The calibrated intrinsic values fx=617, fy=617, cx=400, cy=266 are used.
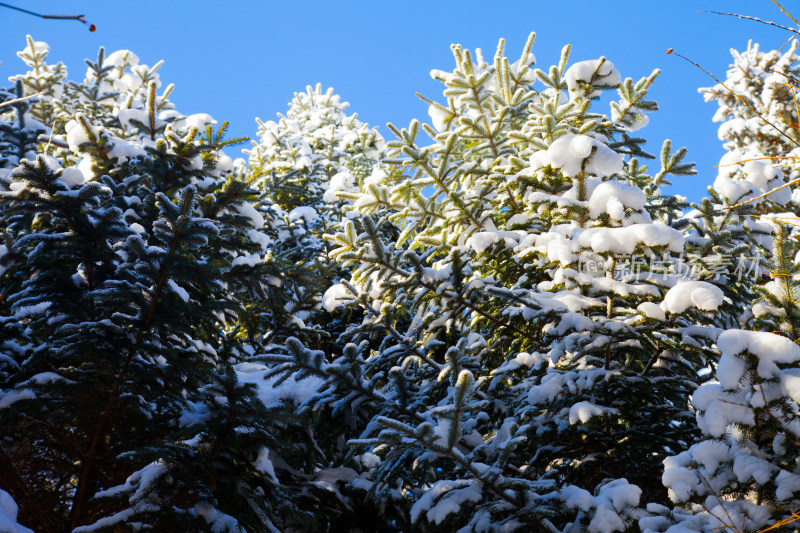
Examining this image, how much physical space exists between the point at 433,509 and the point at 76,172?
344 centimetres

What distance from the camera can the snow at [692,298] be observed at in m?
3.46

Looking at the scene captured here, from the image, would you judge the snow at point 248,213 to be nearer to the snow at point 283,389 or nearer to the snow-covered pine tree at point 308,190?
the snow-covered pine tree at point 308,190

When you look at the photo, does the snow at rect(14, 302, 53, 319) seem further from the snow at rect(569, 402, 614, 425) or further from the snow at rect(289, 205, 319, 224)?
the snow at rect(289, 205, 319, 224)

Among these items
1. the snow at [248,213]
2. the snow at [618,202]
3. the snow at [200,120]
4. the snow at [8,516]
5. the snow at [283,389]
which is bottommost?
the snow at [8,516]

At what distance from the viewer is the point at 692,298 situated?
3.54 m

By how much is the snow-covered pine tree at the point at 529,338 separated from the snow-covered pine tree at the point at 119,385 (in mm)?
637

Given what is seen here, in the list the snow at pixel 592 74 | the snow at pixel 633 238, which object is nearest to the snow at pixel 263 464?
the snow at pixel 633 238

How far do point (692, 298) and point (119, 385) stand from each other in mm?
3375

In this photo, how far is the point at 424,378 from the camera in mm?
5199

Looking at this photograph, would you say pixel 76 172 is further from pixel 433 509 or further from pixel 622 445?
pixel 622 445

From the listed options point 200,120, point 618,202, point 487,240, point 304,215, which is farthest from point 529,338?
point 304,215

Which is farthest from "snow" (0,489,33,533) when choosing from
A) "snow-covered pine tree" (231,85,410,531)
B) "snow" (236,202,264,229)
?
"snow" (236,202,264,229)

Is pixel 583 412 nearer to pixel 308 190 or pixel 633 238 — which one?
pixel 633 238

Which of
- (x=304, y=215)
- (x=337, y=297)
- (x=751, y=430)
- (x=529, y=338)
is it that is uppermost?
(x=304, y=215)
